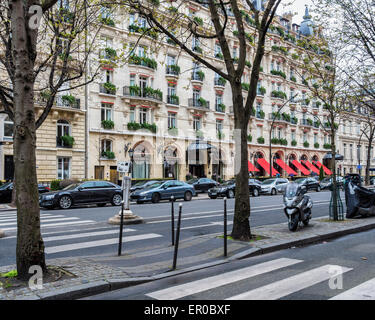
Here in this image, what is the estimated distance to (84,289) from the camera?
16.8 ft

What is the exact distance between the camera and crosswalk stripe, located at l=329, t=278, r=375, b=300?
4762 millimetres

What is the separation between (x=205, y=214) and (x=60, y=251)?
7.78 metres

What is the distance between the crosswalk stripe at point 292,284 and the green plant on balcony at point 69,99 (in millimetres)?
25034

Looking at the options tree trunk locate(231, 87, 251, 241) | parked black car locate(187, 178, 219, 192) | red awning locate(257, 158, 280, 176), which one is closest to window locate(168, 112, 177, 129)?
parked black car locate(187, 178, 219, 192)

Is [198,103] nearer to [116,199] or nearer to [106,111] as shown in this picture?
[106,111]

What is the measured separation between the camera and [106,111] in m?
30.9

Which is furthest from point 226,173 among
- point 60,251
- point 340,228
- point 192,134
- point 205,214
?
point 60,251

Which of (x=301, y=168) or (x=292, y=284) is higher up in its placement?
(x=301, y=168)

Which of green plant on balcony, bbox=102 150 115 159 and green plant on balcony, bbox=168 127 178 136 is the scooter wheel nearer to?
green plant on balcony, bbox=102 150 115 159

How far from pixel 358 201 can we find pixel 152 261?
909 cm

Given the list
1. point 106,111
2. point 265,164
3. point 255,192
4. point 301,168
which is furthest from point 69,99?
point 301,168

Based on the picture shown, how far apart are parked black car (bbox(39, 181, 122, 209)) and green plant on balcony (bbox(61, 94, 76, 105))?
1053cm
